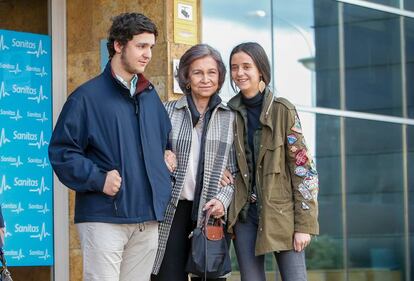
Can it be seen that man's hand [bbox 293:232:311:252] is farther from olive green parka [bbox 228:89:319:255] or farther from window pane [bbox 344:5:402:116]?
window pane [bbox 344:5:402:116]

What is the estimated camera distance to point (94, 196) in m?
5.18

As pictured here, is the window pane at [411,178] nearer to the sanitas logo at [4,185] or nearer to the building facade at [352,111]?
the building facade at [352,111]

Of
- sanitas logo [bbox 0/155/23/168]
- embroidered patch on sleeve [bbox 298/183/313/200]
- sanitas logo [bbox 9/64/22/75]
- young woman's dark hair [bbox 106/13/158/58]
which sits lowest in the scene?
embroidered patch on sleeve [bbox 298/183/313/200]

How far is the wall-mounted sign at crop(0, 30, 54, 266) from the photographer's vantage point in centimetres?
792

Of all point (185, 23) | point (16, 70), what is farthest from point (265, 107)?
point (16, 70)

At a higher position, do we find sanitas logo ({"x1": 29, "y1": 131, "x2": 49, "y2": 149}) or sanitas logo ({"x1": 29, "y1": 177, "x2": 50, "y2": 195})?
sanitas logo ({"x1": 29, "y1": 131, "x2": 49, "y2": 149})

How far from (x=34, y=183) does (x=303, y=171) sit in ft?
9.83

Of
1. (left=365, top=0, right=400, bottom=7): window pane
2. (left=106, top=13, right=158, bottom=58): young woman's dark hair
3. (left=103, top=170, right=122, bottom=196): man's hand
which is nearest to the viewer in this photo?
(left=103, top=170, right=122, bottom=196): man's hand

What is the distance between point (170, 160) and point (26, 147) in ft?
8.86

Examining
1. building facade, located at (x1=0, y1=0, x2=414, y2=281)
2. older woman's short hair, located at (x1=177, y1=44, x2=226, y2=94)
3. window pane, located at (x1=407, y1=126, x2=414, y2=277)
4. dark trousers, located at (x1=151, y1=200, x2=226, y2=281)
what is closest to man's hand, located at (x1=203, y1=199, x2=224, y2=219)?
dark trousers, located at (x1=151, y1=200, x2=226, y2=281)

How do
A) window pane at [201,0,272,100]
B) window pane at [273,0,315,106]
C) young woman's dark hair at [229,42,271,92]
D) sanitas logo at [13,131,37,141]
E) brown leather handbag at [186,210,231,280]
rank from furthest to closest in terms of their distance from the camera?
window pane at [273,0,315,106]
window pane at [201,0,272,100]
sanitas logo at [13,131,37,141]
young woman's dark hair at [229,42,271,92]
brown leather handbag at [186,210,231,280]

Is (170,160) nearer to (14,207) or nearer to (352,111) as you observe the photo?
(14,207)

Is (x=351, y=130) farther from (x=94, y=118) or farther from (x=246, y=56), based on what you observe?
(x=94, y=118)

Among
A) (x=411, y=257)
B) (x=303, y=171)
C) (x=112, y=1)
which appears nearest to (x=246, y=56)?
(x=303, y=171)
